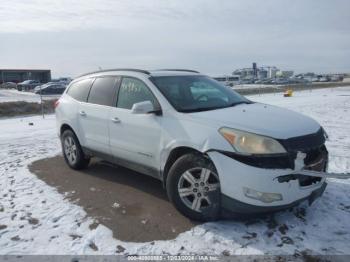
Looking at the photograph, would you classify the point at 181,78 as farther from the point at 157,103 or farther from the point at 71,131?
the point at 71,131

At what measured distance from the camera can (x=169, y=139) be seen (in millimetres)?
4480

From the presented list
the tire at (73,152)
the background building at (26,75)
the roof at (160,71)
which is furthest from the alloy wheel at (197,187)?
the background building at (26,75)

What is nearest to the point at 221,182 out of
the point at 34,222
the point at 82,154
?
the point at 34,222

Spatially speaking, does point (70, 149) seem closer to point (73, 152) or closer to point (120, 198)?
point (73, 152)

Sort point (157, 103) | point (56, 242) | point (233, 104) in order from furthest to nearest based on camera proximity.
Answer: point (233, 104), point (157, 103), point (56, 242)

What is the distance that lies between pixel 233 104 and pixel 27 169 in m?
3.94

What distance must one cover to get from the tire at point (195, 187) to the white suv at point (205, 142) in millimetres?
11

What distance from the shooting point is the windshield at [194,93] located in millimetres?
4766

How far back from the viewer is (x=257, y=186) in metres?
3.76

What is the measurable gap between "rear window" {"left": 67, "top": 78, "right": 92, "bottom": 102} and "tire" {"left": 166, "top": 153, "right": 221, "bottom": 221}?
8.46ft

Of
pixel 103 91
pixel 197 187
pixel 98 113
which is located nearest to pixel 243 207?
pixel 197 187

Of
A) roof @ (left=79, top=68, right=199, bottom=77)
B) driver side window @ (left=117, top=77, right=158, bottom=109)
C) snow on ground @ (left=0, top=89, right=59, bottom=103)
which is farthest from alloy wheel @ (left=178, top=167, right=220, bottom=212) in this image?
snow on ground @ (left=0, top=89, right=59, bottom=103)

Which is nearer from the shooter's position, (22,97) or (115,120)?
(115,120)

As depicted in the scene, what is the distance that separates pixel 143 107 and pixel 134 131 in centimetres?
54
